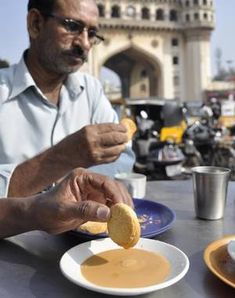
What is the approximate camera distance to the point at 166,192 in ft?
3.06

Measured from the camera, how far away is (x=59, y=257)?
54 cm

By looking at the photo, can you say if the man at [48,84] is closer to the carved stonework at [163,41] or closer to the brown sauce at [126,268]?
the brown sauce at [126,268]

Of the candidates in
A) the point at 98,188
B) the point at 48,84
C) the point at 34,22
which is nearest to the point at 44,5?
the point at 34,22

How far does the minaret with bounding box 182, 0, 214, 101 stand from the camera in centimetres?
2134

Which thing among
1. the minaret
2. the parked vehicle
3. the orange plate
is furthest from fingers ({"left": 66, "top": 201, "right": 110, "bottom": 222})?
the minaret

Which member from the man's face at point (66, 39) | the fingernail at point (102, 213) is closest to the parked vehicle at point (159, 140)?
the man's face at point (66, 39)

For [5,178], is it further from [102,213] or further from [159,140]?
[159,140]

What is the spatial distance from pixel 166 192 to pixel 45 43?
0.44m

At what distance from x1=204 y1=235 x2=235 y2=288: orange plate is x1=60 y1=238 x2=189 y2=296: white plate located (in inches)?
1.3

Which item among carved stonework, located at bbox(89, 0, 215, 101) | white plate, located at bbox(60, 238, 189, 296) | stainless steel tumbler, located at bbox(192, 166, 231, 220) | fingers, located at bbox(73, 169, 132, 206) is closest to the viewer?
white plate, located at bbox(60, 238, 189, 296)

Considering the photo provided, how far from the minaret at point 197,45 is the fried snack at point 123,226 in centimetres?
2168

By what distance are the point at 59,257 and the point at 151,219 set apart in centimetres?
20

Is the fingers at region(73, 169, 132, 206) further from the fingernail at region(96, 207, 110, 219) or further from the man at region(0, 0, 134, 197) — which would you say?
the man at region(0, 0, 134, 197)

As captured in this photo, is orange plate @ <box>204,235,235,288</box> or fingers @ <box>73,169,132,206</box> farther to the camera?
fingers @ <box>73,169,132,206</box>
